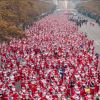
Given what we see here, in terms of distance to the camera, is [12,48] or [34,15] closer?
[12,48]

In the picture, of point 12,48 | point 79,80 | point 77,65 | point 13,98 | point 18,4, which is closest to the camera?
point 13,98

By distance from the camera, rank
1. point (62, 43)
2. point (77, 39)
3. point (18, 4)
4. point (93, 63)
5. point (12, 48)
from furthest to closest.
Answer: point (18, 4) < point (77, 39) < point (62, 43) < point (12, 48) < point (93, 63)

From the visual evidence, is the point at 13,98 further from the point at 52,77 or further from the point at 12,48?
the point at 12,48

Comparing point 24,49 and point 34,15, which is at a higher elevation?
point 24,49

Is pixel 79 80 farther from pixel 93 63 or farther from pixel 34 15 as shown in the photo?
pixel 34 15

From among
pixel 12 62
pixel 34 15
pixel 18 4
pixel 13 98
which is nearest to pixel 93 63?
pixel 12 62

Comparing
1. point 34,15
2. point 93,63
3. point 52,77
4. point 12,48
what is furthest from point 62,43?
point 34,15
